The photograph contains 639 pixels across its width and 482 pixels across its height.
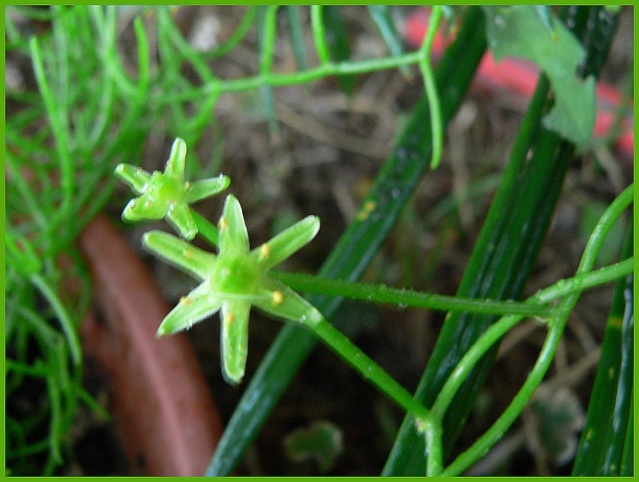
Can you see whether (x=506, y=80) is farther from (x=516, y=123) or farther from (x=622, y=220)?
(x=622, y=220)

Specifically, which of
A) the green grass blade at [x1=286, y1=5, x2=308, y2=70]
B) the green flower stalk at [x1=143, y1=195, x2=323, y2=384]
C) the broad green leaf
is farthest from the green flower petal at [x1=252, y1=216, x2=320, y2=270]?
the green grass blade at [x1=286, y1=5, x2=308, y2=70]

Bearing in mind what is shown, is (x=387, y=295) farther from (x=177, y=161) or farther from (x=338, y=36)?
(x=338, y=36)

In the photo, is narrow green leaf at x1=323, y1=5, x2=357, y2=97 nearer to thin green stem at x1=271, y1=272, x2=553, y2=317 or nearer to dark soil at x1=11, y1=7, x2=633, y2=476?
dark soil at x1=11, y1=7, x2=633, y2=476

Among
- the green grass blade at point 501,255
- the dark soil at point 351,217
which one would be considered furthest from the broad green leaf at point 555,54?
the dark soil at point 351,217

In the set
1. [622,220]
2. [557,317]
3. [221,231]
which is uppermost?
[221,231]

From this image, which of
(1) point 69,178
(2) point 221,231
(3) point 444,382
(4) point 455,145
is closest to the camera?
(2) point 221,231

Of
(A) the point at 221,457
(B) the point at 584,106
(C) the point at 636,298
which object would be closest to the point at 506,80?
(B) the point at 584,106

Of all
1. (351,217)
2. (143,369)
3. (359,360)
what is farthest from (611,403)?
(351,217)
